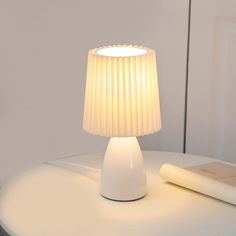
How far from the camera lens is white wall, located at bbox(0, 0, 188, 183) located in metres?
1.20

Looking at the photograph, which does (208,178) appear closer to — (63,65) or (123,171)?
(123,171)

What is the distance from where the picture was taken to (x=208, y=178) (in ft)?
2.90

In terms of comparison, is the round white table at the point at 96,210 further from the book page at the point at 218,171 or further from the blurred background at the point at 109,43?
the blurred background at the point at 109,43

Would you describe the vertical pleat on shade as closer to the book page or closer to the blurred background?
the book page

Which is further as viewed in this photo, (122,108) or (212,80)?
(212,80)

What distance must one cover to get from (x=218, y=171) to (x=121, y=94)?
0.95 feet

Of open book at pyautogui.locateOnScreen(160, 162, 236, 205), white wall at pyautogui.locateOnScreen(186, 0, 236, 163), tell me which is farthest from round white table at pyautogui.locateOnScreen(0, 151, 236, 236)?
white wall at pyautogui.locateOnScreen(186, 0, 236, 163)

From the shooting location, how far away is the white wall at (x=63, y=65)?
3.94ft

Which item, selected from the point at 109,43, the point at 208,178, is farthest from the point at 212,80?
the point at 208,178

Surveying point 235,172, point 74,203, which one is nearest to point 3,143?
point 74,203

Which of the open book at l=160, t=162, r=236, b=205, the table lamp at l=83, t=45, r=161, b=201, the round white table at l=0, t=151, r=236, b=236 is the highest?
the table lamp at l=83, t=45, r=161, b=201

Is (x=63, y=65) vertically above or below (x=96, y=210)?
above

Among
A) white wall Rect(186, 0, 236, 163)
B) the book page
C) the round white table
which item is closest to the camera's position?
the round white table

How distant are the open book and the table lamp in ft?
0.30
